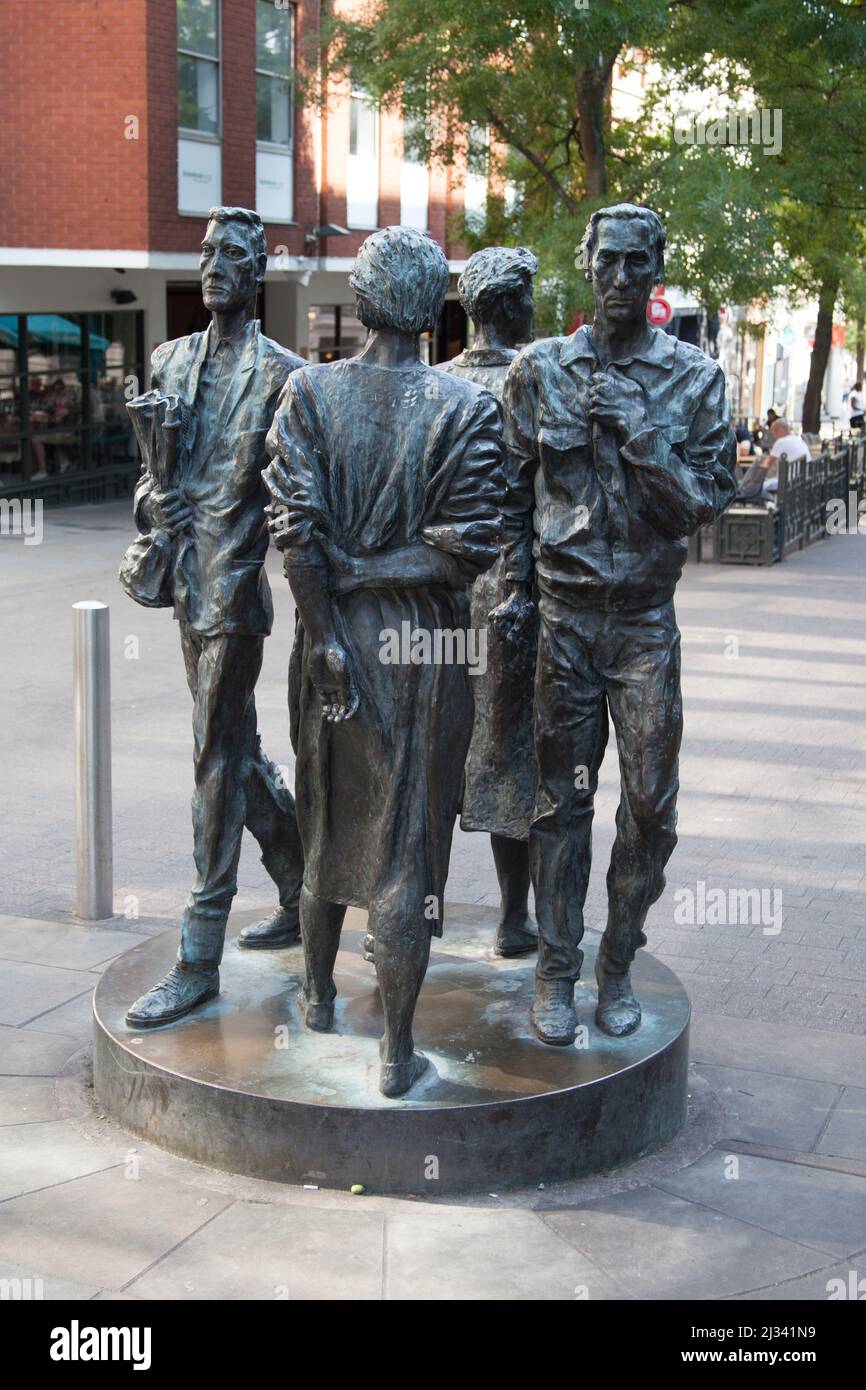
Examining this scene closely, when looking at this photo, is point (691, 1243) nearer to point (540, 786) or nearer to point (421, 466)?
point (540, 786)

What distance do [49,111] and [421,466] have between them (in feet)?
59.8

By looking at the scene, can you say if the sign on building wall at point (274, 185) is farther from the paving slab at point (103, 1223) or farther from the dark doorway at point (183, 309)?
the paving slab at point (103, 1223)

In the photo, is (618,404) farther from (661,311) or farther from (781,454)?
(781,454)

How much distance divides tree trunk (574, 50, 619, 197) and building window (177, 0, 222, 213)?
5.27m

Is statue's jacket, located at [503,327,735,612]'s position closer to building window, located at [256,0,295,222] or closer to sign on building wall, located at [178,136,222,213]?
sign on building wall, located at [178,136,222,213]

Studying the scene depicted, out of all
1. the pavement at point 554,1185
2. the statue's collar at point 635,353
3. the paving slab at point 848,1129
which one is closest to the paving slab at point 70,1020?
the pavement at point 554,1185

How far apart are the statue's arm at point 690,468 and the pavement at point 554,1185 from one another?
177 centimetres

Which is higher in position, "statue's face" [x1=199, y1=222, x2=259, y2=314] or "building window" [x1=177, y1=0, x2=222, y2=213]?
"building window" [x1=177, y1=0, x2=222, y2=213]

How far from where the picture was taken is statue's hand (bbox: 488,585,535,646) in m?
5.18

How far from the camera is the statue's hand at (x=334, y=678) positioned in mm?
4465

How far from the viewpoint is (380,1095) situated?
180 inches

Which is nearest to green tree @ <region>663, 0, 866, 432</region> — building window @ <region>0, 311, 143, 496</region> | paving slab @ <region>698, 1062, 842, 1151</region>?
building window @ <region>0, 311, 143, 496</region>

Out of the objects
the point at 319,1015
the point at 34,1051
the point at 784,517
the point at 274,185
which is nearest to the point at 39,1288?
the point at 319,1015

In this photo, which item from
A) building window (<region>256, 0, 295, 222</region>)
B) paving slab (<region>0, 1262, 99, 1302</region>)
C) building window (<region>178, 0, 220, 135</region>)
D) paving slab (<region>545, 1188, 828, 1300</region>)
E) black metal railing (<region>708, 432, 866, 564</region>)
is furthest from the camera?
building window (<region>256, 0, 295, 222</region>)
